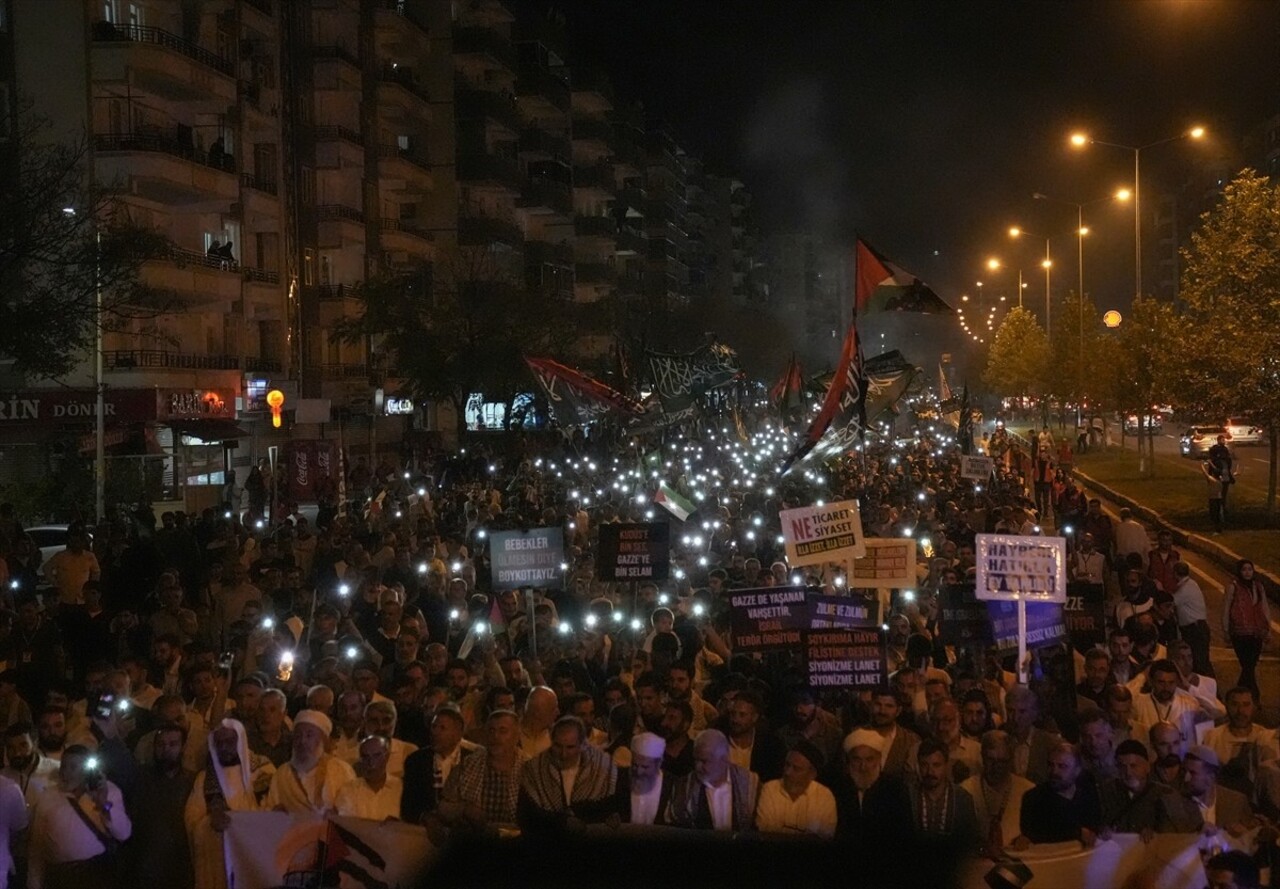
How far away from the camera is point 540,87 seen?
69.4 meters

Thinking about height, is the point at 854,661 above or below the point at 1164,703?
above

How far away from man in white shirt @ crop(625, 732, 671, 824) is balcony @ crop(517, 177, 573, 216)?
61424mm

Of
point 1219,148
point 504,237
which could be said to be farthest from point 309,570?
point 1219,148

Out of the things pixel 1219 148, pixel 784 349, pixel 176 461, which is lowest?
pixel 176 461

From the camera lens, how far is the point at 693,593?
12836 mm

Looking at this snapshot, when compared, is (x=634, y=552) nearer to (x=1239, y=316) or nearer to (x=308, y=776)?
(x=308, y=776)

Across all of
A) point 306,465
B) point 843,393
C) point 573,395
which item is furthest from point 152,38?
point 843,393

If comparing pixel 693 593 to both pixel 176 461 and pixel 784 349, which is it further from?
pixel 784 349

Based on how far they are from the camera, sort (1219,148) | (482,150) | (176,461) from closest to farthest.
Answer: (176,461)
(482,150)
(1219,148)

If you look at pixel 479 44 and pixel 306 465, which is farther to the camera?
pixel 479 44

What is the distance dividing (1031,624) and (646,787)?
179 inches

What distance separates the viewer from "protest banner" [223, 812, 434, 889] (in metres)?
6.27

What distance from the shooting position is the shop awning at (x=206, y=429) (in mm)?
33625

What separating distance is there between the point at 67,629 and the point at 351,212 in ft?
123
